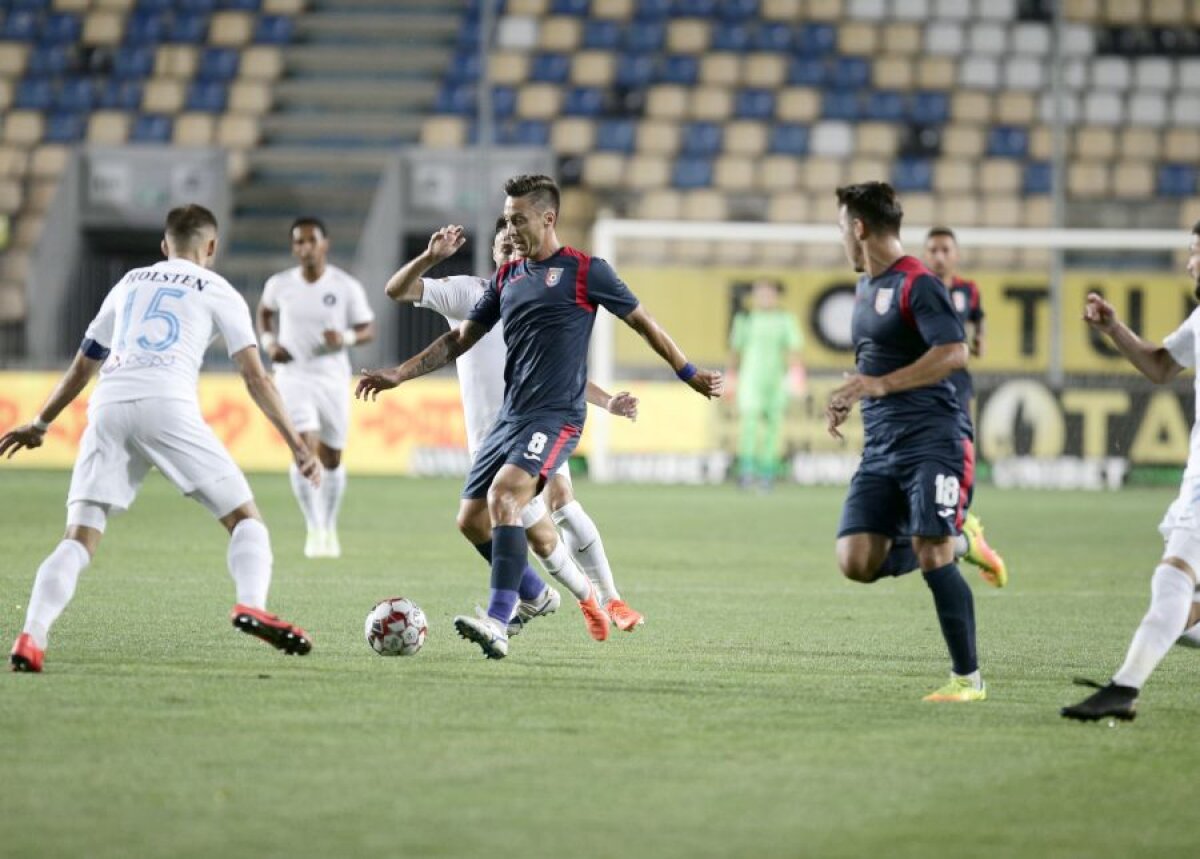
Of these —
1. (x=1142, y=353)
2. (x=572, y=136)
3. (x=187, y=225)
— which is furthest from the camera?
(x=572, y=136)

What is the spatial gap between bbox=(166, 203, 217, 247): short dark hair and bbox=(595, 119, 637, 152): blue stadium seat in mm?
20526

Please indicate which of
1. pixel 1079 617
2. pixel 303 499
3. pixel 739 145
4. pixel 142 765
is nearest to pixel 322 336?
pixel 303 499

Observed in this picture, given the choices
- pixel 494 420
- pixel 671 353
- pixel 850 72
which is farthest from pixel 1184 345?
pixel 850 72

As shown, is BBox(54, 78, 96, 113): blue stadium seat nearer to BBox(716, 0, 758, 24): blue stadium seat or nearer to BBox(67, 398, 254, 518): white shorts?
BBox(716, 0, 758, 24): blue stadium seat

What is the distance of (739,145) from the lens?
92.4ft

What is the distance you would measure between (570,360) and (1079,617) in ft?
11.8

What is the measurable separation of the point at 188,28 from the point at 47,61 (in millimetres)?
2120

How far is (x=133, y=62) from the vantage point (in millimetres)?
29828

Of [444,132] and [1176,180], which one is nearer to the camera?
[1176,180]

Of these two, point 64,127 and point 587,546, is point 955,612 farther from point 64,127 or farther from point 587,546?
point 64,127

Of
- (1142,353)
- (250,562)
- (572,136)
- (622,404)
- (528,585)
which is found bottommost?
(250,562)

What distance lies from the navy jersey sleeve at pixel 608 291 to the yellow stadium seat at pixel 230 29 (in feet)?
75.6

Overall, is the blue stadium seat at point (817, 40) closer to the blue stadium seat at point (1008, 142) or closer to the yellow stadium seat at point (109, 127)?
the blue stadium seat at point (1008, 142)

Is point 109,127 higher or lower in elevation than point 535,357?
higher
